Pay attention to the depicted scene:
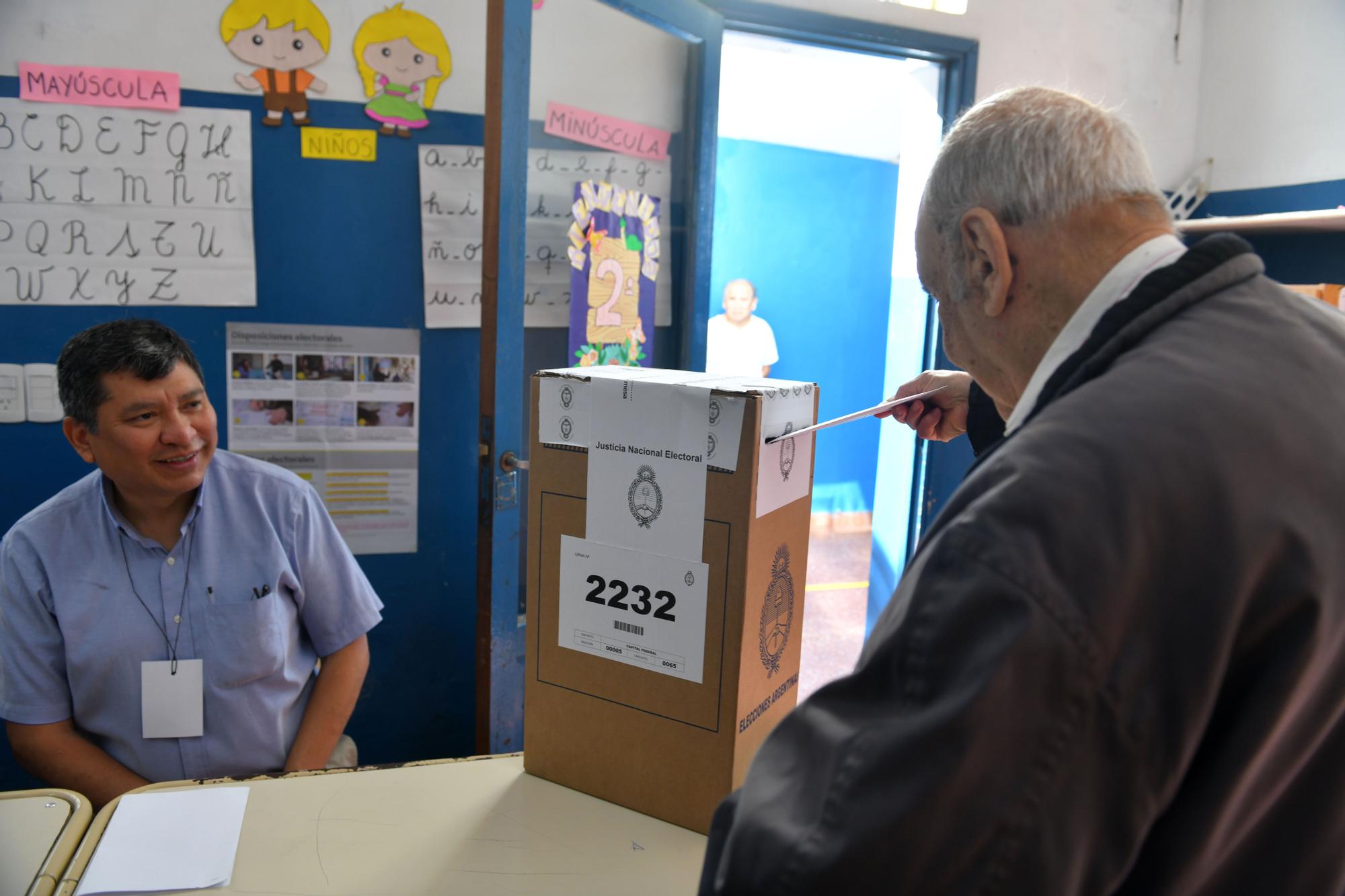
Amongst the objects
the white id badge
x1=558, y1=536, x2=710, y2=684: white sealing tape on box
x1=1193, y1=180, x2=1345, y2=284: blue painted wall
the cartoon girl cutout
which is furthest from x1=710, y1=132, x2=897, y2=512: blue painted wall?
x1=558, y1=536, x2=710, y2=684: white sealing tape on box

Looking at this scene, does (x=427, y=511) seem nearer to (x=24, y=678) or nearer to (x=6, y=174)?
(x=24, y=678)

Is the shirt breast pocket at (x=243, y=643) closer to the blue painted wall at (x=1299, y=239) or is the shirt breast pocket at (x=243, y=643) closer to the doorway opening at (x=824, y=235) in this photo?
the blue painted wall at (x=1299, y=239)

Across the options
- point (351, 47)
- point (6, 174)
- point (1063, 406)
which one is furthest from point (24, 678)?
point (1063, 406)

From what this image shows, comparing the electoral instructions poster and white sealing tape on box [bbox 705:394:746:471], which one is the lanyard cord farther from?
white sealing tape on box [bbox 705:394:746:471]

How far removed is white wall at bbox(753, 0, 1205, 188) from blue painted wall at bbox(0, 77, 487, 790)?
1426 mm

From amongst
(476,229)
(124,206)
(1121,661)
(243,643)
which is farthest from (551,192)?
(1121,661)

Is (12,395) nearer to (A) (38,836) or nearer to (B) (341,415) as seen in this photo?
(B) (341,415)

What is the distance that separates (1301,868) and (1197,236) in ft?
8.44

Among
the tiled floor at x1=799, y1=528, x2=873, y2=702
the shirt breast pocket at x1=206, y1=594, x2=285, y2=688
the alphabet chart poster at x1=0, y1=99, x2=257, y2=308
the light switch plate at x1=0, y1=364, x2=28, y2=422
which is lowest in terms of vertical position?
the tiled floor at x1=799, y1=528, x2=873, y2=702

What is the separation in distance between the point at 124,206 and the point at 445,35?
78 centimetres

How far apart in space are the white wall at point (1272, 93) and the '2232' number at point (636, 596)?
8.78ft

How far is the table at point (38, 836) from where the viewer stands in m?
0.91

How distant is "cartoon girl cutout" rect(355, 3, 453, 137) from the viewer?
76.1 inches

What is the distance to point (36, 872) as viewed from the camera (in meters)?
0.92
